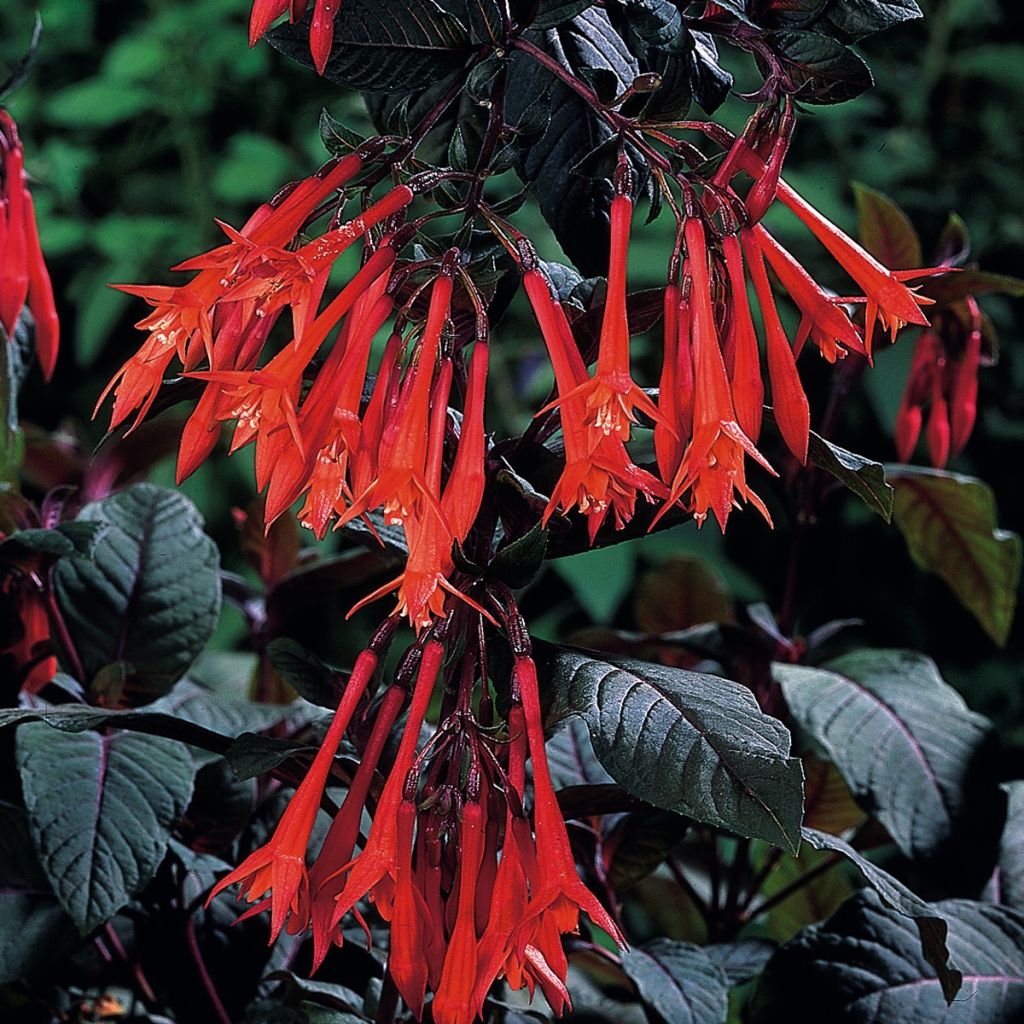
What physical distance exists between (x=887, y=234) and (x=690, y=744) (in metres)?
0.52

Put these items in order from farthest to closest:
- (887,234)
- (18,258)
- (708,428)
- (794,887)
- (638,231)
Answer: (638,231) → (887,234) → (794,887) → (18,258) → (708,428)

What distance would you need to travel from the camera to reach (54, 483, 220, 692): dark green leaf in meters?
0.61

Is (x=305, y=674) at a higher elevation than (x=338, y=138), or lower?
lower

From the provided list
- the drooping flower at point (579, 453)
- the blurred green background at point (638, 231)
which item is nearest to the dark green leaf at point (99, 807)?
the drooping flower at point (579, 453)

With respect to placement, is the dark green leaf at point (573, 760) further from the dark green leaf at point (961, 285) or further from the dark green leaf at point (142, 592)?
the dark green leaf at point (961, 285)

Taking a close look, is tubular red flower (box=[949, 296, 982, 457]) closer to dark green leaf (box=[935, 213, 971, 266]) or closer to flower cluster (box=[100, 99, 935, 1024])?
dark green leaf (box=[935, 213, 971, 266])

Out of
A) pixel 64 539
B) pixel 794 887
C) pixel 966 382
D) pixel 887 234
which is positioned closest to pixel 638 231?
pixel 887 234

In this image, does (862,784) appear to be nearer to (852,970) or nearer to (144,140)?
(852,970)

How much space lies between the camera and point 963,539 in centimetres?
75

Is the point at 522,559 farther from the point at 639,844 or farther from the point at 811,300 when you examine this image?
the point at 639,844

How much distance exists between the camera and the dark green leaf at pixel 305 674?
0.45 m

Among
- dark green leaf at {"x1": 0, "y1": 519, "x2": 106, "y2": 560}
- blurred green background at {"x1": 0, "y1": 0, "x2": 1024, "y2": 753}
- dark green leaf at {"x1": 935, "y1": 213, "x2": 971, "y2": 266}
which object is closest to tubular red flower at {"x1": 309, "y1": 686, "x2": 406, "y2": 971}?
dark green leaf at {"x1": 0, "y1": 519, "x2": 106, "y2": 560}

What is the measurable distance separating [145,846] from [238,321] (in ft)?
0.72

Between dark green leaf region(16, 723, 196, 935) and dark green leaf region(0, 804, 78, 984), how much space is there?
0.05 m
